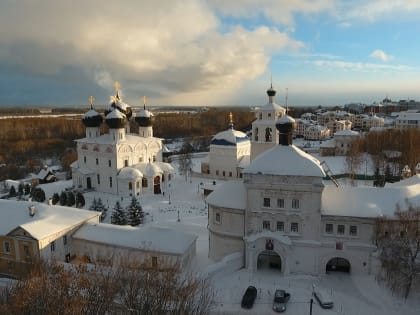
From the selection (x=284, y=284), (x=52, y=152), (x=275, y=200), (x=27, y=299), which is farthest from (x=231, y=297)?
(x=52, y=152)

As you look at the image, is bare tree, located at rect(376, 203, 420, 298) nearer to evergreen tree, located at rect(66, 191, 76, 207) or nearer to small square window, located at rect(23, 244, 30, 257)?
small square window, located at rect(23, 244, 30, 257)

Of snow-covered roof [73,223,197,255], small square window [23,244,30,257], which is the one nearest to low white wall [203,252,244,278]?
snow-covered roof [73,223,197,255]

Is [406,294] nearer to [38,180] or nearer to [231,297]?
[231,297]

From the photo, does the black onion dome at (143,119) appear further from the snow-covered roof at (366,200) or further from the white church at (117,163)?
the snow-covered roof at (366,200)

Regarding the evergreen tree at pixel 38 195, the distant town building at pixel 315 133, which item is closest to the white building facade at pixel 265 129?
the evergreen tree at pixel 38 195

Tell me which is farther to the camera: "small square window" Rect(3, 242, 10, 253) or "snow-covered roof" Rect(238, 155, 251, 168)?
"snow-covered roof" Rect(238, 155, 251, 168)

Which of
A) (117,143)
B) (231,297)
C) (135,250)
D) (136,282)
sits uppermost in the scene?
(117,143)

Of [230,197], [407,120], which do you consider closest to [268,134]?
[230,197]
